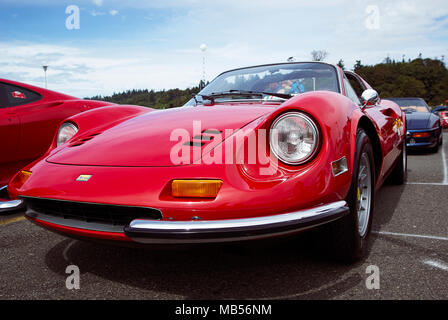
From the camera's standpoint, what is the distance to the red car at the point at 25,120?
3438 mm

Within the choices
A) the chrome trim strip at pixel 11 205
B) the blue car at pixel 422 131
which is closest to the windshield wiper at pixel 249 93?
the chrome trim strip at pixel 11 205

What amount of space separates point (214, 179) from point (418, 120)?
7.22 meters

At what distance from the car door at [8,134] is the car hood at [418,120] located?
6703 mm

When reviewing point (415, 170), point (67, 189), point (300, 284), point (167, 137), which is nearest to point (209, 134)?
point (167, 137)

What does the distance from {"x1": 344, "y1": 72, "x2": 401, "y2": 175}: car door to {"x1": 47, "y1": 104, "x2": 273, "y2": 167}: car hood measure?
91 centimetres

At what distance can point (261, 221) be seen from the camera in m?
1.47

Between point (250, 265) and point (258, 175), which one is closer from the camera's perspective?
point (258, 175)

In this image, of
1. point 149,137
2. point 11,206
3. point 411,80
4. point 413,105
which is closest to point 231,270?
point 149,137

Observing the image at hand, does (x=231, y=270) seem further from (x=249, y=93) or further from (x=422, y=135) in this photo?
(x=422, y=135)

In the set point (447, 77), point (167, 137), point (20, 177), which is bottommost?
point (20, 177)

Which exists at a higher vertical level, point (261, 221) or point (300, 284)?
point (261, 221)

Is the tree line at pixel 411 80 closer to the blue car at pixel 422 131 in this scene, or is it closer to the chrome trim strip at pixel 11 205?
the blue car at pixel 422 131
